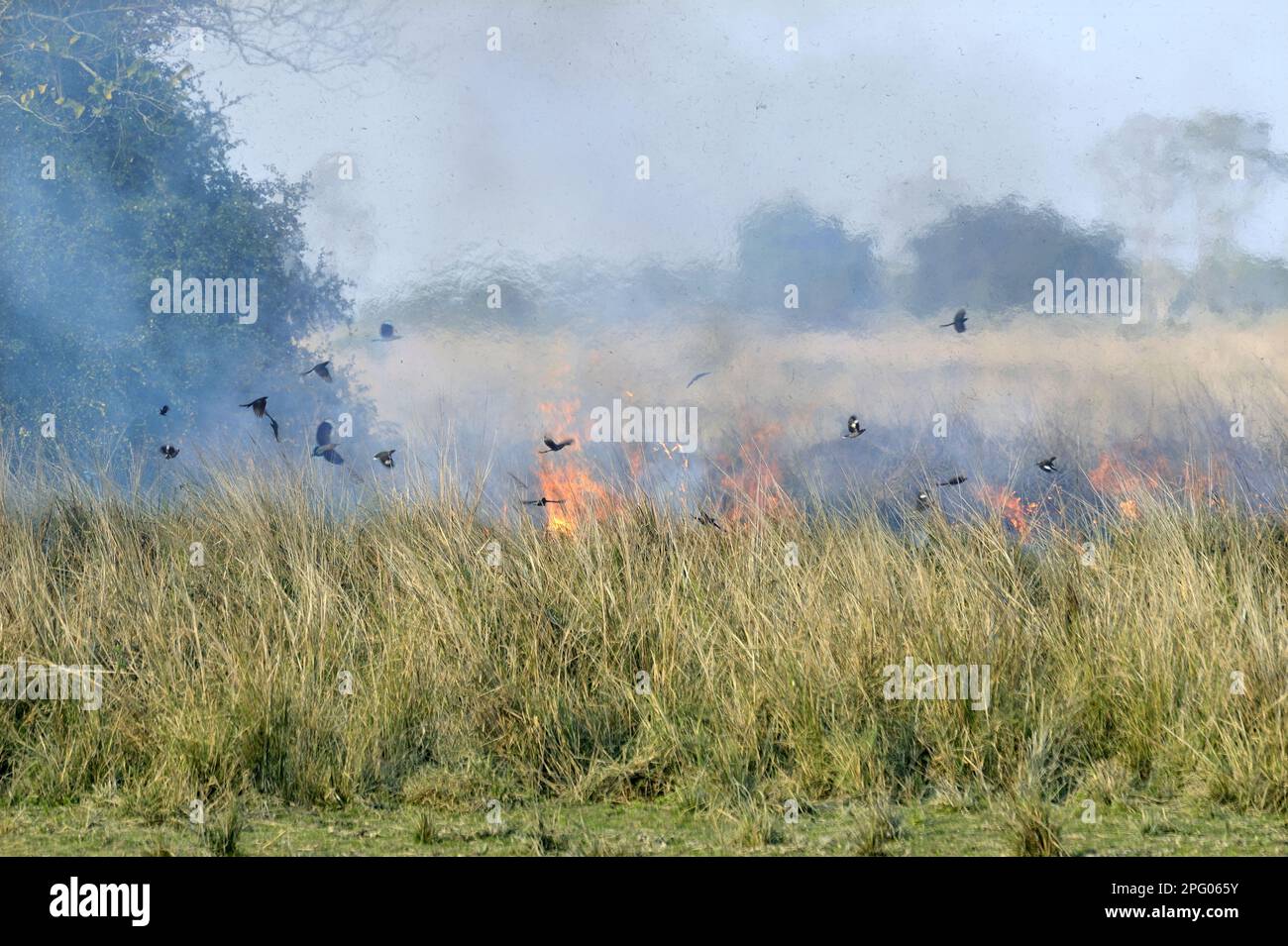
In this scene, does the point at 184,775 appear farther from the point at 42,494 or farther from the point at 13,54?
the point at 13,54

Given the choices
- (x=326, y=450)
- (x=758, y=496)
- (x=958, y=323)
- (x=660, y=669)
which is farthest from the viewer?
(x=958, y=323)

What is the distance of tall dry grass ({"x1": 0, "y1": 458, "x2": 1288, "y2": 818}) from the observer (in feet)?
17.0

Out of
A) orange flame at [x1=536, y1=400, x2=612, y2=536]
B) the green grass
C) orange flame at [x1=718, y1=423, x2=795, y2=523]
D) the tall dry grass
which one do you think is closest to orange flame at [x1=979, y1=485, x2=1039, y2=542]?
the tall dry grass

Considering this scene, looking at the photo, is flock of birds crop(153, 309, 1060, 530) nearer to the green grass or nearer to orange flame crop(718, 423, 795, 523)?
orange flame crop(718, 423, 795, 523)

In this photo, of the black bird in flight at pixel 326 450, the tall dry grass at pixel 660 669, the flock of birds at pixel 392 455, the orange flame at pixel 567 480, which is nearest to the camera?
the tall dry grass at pixel 660 669

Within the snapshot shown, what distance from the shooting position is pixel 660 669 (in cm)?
571

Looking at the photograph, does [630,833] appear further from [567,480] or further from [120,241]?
[120,241]

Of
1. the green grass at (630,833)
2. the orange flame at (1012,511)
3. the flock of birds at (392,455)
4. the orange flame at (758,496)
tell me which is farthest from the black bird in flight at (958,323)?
the green grass at (630,833)

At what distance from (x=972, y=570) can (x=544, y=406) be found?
319 inches

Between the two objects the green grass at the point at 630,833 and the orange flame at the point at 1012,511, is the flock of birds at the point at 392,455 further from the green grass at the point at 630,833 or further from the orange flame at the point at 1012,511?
the green grass at the point at 630,833

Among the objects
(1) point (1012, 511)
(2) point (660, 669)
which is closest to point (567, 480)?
(1) point (1012, 511)

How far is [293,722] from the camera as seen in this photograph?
17.3 ft

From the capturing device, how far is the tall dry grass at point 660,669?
519 centimetres

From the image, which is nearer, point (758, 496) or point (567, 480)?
point (758, 496)
